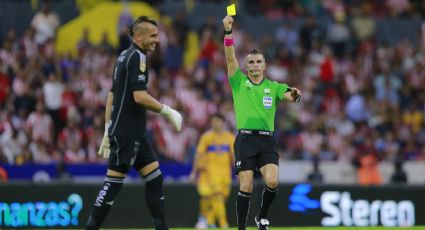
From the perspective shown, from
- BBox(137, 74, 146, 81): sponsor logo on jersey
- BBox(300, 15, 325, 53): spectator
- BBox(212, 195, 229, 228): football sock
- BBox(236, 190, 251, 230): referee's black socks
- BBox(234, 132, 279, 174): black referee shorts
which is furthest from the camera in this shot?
BBox(300, 15, 325, 53): spectator

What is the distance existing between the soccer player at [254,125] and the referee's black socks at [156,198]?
132cm

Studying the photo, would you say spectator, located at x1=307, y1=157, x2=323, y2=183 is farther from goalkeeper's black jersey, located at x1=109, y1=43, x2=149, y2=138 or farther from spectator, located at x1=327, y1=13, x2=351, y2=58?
goalkeeper's black jersey, located at x1=109, y1=43, x2=149, y2=138

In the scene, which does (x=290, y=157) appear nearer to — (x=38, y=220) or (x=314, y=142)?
(x=314, y=142)

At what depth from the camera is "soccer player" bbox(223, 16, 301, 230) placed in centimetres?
1286

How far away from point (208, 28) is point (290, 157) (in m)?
4.24

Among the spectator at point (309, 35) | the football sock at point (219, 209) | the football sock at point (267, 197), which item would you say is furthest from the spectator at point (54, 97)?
the football sock at point (267, 197)

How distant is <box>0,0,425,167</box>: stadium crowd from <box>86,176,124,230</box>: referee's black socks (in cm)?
972

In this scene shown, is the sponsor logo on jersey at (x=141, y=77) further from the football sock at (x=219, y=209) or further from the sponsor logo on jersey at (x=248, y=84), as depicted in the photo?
the football sock at (x=219, y=209)

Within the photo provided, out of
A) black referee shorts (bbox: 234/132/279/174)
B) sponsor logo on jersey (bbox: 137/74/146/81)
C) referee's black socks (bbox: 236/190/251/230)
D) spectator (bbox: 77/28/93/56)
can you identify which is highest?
spectator (bbox: 77/28/93/56)

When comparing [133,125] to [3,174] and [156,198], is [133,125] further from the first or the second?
[3,174]

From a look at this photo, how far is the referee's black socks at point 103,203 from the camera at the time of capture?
38.2 feet

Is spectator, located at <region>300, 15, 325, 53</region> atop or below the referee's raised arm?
atop

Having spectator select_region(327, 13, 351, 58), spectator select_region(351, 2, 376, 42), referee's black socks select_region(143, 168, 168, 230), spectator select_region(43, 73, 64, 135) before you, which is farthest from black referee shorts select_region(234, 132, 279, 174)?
spectator select_region(351, 2, 376, 42)

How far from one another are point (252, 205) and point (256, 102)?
537 centimetres
